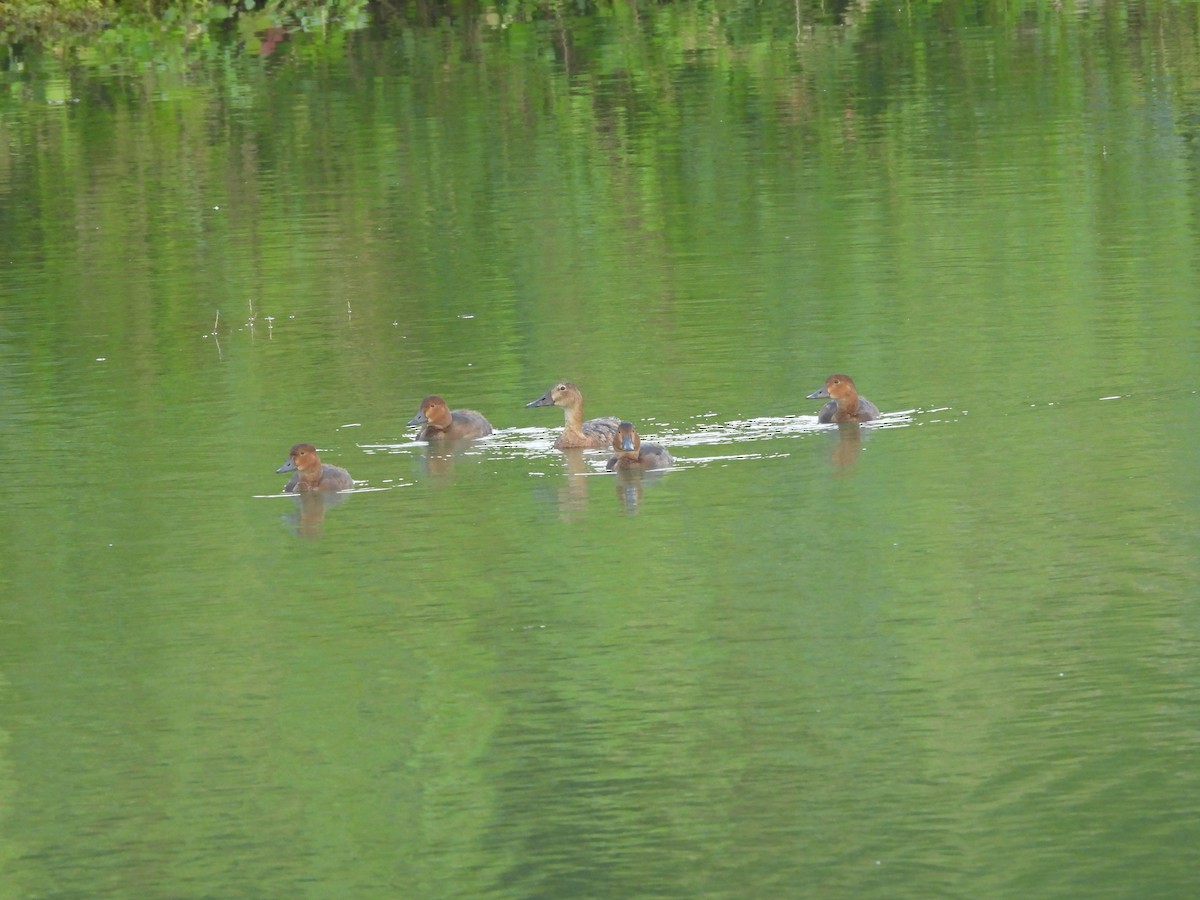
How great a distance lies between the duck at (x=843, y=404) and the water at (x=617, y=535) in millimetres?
107

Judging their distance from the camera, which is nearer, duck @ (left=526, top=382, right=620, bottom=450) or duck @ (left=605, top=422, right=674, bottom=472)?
duck @ (left=605, top=422, right=674, bottom=472)

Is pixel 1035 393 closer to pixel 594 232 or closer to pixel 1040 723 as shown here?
pixel 1040 723

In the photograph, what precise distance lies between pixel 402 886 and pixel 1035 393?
6889 mm

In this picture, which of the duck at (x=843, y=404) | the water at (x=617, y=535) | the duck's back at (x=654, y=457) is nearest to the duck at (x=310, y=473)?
the water at (x=617, y=535)

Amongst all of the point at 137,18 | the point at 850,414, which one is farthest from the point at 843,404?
the point at 137,18

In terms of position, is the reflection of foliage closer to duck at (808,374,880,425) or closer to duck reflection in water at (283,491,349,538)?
A: duck at (808,374,880,425)

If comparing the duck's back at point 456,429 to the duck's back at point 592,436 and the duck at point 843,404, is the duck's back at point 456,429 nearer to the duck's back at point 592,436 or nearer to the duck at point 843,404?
the duck's back at point 592,436

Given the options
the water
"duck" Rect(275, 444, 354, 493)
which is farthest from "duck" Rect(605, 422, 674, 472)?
"duck" Rect(275, 444, 354, 493)

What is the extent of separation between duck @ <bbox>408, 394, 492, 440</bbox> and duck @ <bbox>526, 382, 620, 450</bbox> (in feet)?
1.34

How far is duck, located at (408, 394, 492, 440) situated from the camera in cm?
1298

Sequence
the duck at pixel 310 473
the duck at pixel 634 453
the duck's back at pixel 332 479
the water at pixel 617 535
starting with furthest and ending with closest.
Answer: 1. the duck at pixel 634 453
2. the duck's back at pixel 332 479
3. the duck at pixel 310 473
4. the water at pixel 617 535

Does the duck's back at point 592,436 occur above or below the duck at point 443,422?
below

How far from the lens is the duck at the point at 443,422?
12984 mm

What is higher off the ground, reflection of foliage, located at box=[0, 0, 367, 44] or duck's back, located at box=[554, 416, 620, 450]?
reflection of foliage, located at box=[0, 0, 367, 44]
